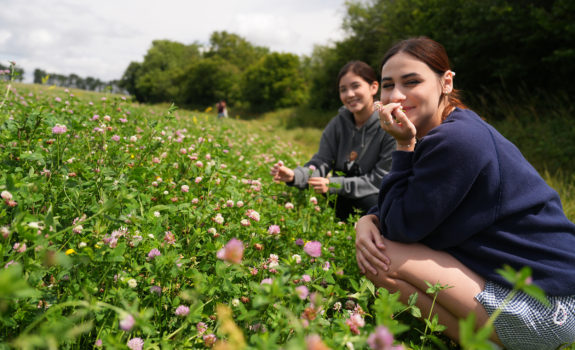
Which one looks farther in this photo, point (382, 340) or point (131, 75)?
point (131, 75)

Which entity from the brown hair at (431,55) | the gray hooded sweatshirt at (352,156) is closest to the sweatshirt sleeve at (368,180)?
the gray hooded sweatshirt at (352,156)

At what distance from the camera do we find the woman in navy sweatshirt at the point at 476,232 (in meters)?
1.73

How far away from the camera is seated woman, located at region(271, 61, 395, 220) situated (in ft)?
11.5

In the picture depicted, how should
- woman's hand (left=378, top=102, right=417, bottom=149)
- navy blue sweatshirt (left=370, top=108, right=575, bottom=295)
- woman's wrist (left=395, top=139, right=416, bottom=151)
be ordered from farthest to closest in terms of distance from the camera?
woman's wrist (left=395, top=139, right=416, bottom=151) < woman's hand (left=378, top=102, right=417, bottom=149) < navy blue sweatshirt (left=370, top=108, right=575, bottom=295)

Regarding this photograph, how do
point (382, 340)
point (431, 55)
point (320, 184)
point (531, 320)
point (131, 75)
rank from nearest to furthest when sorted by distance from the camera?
point (382, 340) → point (531, 320) → point (431, 55) → point (320, 184) → point (131, 75)

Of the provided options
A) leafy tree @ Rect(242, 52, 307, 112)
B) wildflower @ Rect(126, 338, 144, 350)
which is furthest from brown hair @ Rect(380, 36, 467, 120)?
leafy tree @ Rect(242, 52, 307, 112)

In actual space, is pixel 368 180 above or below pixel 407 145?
below

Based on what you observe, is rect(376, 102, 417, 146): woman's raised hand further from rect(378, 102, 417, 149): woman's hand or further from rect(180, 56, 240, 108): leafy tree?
rect(180, 56, 240, 108): leafy tree

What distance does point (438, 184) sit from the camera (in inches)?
71.0

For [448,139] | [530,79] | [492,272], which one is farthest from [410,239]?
[530,79]

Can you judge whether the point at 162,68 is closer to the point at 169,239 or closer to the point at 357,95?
the point at 357,95

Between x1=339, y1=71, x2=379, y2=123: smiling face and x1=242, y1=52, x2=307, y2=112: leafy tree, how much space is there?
31675 millimetres

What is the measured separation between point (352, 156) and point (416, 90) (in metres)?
1.83

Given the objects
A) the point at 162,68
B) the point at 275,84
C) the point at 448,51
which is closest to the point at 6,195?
the point at 448,51
